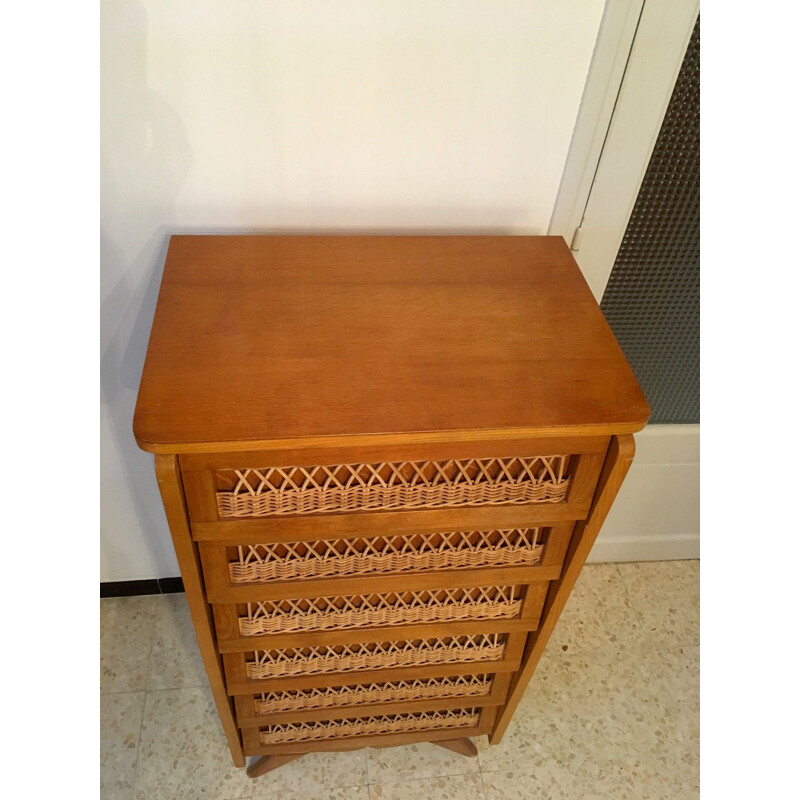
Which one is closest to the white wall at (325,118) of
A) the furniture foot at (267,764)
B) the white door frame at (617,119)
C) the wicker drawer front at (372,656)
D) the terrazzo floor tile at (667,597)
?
the white door frame at (617,119)

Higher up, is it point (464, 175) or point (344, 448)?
point (464, 175)

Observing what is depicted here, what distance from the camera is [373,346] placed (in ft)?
2.78

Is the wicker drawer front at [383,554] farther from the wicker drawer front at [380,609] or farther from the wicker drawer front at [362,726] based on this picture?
the wicker drawer front at [362,726]

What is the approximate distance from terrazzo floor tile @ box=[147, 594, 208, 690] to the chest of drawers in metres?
0.43

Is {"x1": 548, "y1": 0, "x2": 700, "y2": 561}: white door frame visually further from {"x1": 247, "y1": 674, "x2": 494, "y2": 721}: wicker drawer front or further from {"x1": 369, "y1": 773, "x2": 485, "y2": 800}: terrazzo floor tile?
{"x1": 369, "y1": 773, "x2": 485, "y2": 800}: terrazzo floor tile

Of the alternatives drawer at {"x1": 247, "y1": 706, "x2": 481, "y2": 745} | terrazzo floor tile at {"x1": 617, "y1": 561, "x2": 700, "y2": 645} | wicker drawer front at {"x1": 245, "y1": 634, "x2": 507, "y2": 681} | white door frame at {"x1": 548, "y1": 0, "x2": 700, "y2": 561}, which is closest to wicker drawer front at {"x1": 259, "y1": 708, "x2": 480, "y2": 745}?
drawer at {"x1": 247, "y1": 706, "x2": 481, "y2": 745}

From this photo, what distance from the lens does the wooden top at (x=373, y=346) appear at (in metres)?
0.75

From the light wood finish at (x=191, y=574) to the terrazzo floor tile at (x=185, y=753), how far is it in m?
0.21

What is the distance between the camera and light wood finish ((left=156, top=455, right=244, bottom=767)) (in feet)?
2.48

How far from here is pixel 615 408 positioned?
796 millimetres

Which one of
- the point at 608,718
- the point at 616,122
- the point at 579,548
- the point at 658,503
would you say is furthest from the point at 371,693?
the point at 616,122
